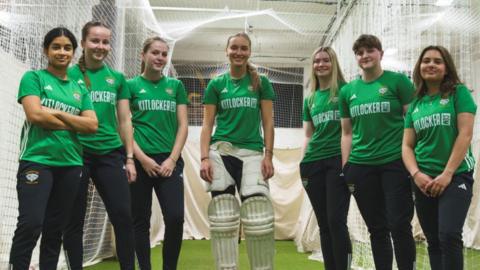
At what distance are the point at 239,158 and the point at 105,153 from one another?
0.63m

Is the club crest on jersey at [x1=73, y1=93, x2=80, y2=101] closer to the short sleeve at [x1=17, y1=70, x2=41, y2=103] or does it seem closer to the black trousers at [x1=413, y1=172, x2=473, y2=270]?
the short sleeve at [x1=17, y1=70, x2=41, y2=103]

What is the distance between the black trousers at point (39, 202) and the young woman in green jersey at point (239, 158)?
0.60m

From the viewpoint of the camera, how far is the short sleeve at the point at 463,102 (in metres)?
2.10

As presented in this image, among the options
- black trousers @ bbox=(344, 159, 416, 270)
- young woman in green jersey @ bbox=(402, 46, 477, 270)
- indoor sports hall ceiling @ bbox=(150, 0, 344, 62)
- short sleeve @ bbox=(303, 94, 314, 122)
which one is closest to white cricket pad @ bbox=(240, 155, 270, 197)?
black trousers @ bbox=(344, 159, 416, 270)

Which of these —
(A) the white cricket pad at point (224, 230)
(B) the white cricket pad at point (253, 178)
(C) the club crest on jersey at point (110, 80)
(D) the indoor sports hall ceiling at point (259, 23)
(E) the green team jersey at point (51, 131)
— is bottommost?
(A) the white cricket pad at point (224, 230)

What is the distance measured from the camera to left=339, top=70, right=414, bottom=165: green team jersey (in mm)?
2316

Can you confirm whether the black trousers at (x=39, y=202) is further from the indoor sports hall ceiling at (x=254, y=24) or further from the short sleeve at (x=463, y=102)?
the indoor sports hall ceiling at (x=254, y=24)

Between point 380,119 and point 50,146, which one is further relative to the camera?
point 380,119

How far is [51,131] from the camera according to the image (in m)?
2.08

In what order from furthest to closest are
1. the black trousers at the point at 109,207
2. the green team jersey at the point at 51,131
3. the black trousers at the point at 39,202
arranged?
the black trousers at the point at 109,207 < the green team jersey at the point at 51,131 < the black trousers at the point at 39,202

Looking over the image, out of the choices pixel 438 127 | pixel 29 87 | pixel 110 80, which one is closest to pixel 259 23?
pixel 110 80

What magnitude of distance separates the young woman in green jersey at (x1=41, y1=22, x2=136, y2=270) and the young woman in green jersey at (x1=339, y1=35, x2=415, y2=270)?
107cm

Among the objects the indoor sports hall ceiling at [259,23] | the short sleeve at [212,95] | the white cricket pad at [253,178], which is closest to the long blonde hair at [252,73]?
the short sleeve at [212,95]

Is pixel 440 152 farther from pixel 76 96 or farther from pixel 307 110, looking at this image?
pixel 76 96
